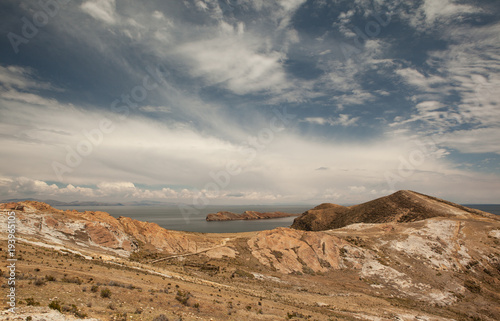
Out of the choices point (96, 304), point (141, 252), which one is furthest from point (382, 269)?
point (96, 304)

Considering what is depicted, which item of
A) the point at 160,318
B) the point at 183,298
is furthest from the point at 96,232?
the point at 160,318

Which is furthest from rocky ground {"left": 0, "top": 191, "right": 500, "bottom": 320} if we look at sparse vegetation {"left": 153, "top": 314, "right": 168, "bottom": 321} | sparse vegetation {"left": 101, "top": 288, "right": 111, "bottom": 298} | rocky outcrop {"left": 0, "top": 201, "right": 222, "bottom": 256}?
sparse vegetation {"left": 153, "top": 314, "right": 168, "bottom": 321}

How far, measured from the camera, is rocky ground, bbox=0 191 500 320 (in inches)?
680

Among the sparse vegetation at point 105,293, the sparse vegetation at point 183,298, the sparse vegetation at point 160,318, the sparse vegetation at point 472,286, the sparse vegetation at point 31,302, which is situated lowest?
the sparse vegetation at point 472,286

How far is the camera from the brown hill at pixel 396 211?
85000mm

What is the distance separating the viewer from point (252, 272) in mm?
45344

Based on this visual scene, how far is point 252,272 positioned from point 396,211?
245 feet

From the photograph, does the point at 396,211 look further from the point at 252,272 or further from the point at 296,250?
the point at 252,272

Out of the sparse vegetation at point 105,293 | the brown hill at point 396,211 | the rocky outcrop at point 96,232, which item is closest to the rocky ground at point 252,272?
the sparse vegetation at point 105,293

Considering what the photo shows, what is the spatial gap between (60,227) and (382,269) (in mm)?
64319

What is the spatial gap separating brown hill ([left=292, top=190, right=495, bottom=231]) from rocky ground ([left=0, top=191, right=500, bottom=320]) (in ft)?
56.2

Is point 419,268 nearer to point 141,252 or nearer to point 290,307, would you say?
point 290,307

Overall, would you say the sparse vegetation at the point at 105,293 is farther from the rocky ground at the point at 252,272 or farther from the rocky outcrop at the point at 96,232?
the rocky outcrop at the point at 96,232

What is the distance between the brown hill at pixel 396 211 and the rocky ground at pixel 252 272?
17.1 meters
